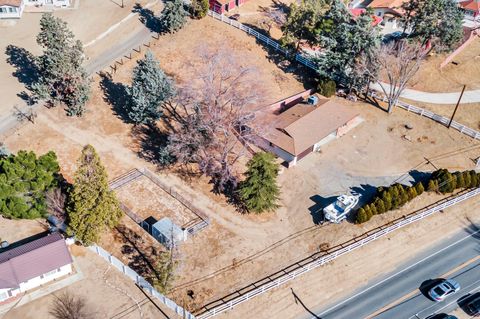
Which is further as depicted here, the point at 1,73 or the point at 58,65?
the point at 1,73

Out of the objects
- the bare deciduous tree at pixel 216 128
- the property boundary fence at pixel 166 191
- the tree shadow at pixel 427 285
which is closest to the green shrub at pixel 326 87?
the bare deciduous tree at pixel 216 128

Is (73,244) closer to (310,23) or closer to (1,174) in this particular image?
(1,174)

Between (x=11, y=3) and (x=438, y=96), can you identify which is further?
(x=11, y=3)

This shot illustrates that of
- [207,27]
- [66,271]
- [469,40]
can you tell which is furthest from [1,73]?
[469,40]

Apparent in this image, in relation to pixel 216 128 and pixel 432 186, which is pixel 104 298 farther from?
pixel 432 186

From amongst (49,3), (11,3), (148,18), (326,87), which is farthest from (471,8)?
(11,3)

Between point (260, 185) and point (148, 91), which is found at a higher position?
point (148, 91)

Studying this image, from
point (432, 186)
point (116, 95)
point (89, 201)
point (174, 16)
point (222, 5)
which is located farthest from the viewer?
point (222, 5)
